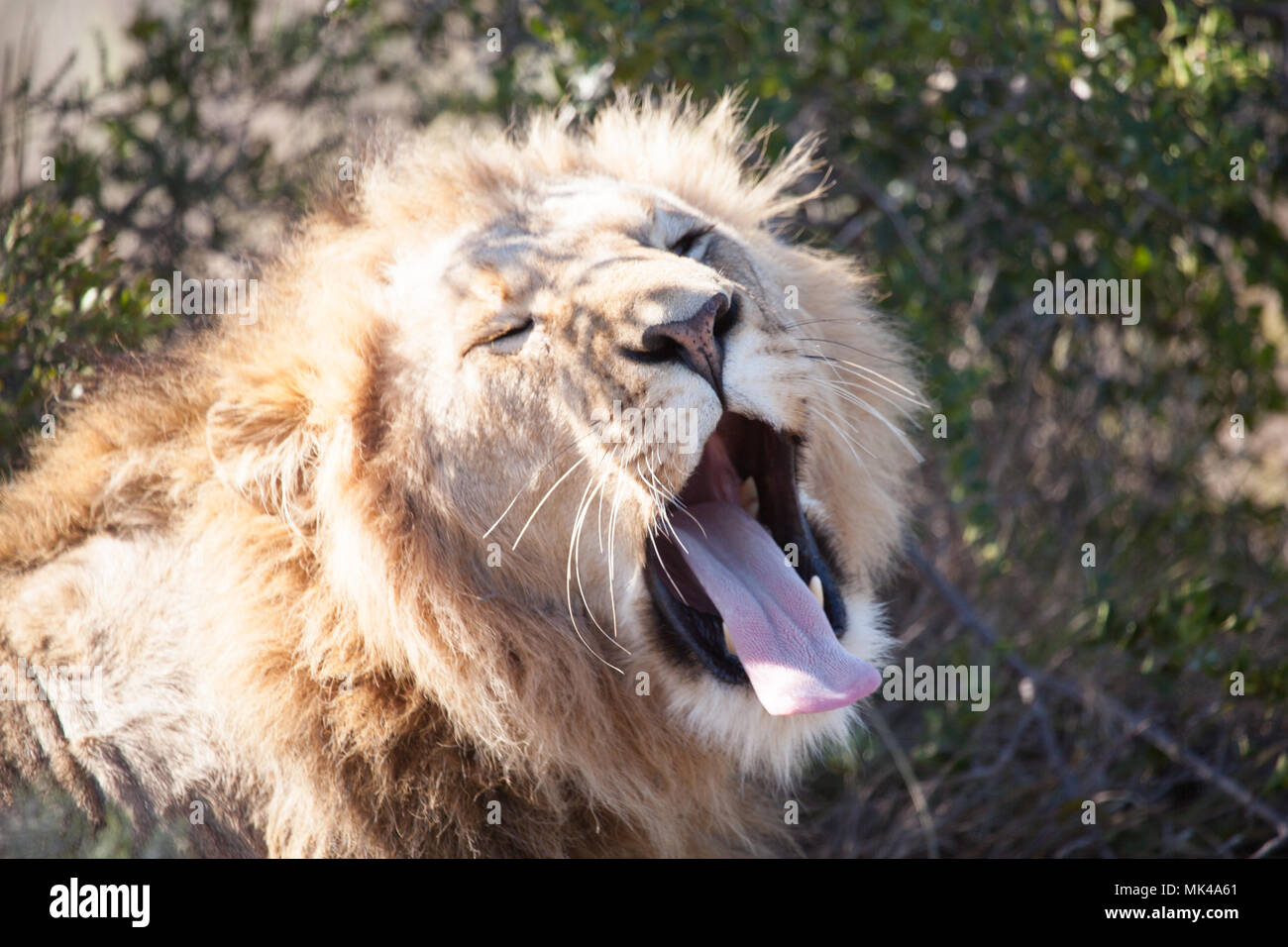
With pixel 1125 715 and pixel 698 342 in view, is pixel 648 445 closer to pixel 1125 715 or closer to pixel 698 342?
pixel 698 342

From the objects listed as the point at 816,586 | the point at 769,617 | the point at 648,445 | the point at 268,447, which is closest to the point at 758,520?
the point at 816,586

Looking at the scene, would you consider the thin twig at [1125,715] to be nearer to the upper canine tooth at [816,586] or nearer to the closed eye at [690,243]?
the upper canine tooth at [816,586]

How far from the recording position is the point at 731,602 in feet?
8.54

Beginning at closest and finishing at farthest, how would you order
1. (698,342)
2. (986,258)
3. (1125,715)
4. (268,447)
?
(698,342), (268,447), (1125,715), (986,258)

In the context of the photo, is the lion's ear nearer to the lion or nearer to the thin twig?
the lion

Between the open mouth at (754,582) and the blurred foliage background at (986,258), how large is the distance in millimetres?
1099

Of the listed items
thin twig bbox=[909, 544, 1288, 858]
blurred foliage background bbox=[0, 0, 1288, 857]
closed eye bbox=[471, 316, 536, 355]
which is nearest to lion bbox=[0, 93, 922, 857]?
closed eye bbox=[471, 316, 536, 355]

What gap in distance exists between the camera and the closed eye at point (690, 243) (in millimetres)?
2875

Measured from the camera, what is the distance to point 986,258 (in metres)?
4.84

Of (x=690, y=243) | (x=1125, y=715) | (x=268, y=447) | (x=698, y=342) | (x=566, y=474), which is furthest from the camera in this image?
(x=1125, y=715)

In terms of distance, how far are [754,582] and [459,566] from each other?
0.67m

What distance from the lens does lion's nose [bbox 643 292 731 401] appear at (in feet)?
7.70

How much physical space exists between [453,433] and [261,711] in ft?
2.37
